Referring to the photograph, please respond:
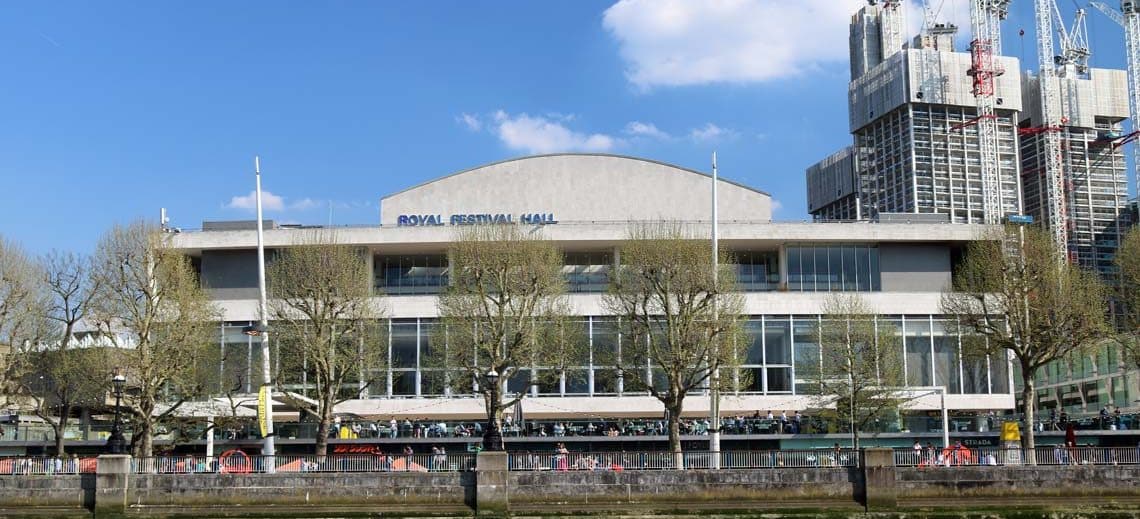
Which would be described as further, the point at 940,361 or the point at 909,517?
the point at 940,361

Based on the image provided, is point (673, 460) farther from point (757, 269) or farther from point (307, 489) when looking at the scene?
point (757, 269)

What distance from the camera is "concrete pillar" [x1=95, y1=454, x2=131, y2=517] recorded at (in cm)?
4725

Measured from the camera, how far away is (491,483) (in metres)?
46.9

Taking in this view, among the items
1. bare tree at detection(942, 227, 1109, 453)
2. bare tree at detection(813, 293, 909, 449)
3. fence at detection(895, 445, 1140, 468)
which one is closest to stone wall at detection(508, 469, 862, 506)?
fence at detection(895, 445, 1140, 468)

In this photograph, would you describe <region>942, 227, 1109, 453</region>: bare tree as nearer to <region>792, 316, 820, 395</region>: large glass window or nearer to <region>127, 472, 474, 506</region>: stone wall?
<region>792, 316, 820, 395</region>: large glass window

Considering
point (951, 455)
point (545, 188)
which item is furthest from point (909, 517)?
point (545, 188)

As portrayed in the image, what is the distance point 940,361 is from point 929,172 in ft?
432

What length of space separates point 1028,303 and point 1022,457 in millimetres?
13677

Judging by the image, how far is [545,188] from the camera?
79625 mm

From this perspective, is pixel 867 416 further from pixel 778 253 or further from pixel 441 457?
pixel 441 457

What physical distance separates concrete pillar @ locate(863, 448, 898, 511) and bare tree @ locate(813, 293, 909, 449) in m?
14.9

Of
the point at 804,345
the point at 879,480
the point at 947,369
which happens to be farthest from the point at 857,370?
the point at 879,480

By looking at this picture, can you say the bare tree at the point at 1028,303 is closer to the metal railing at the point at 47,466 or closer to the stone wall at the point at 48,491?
the stone wall at the point at 48,491

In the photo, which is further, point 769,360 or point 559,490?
point 769,360
